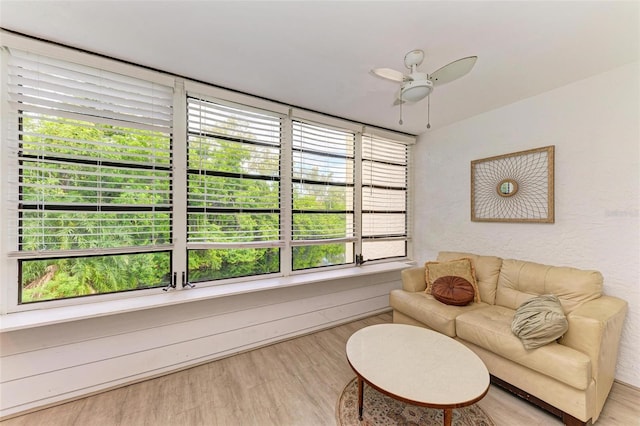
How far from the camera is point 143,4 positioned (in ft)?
4.90

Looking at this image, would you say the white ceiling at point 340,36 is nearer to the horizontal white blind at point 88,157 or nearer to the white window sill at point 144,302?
the horizontal white blind at point 88,157

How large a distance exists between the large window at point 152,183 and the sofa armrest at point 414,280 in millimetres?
820

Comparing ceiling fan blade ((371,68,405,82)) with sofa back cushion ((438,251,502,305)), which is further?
sofa back cushion ((438,251,502,305))

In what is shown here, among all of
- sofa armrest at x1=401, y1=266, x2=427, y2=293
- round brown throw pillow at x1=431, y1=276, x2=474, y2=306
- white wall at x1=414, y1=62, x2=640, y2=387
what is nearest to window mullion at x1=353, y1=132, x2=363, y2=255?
sofa armrest at x1=401, y1=266, x2=427, y2=293

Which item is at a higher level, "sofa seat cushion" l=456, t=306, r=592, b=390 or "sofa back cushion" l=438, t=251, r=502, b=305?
"sofa back cushion" l=438, t=251, r=502, b=305

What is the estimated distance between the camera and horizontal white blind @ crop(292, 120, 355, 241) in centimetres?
301

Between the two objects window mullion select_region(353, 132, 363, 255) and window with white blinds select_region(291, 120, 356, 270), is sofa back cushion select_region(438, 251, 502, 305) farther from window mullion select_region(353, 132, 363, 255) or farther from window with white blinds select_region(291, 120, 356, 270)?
window with white blinds select_region(291, 120, 356, 270)

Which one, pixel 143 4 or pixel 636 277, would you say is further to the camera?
pixel 636 277

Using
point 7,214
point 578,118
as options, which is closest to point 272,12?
point 7,214

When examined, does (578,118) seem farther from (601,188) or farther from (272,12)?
(272,12)

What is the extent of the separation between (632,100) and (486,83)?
1.10 metres

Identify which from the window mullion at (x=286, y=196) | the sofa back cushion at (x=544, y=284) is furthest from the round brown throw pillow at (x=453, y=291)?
the window mullion at (x=286, y=196)

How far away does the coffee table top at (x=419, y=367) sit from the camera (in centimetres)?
135

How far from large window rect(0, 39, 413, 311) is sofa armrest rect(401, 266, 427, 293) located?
2.69ft
